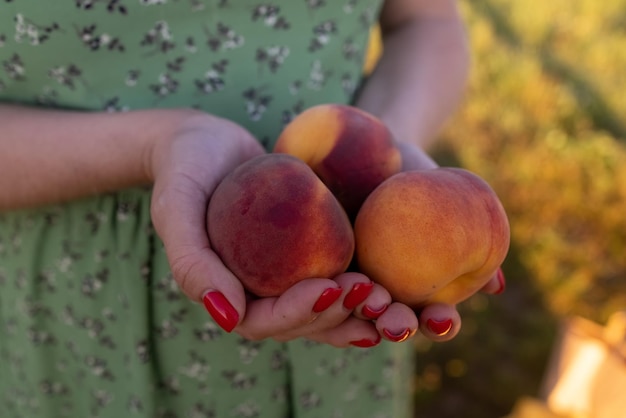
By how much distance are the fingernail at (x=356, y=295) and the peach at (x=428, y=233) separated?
7cm

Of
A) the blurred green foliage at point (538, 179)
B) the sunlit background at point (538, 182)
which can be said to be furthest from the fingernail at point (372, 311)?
the blurred green foliage at point (538, 179)

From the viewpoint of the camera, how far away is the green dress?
0.91 metres

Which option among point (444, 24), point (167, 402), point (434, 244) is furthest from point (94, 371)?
point (444, 24)

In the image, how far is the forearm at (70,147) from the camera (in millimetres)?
880

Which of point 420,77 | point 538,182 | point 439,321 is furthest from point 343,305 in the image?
point 538,182

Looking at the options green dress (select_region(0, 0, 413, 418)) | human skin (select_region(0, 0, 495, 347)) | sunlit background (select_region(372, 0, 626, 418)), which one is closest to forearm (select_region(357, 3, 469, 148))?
human skin (select_region(0, 0, 495, 347))

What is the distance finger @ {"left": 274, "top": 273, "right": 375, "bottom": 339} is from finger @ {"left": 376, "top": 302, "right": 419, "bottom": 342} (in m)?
0.03

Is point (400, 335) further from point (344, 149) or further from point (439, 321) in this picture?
point (344, 149)

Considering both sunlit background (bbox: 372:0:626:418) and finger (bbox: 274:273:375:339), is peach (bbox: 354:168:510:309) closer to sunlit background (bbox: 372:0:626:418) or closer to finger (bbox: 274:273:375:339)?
finger (bbox: 274:273:375:339)

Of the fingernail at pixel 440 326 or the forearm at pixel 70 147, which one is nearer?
the fingernail at pixel 440 326

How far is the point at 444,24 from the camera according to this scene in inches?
51.5

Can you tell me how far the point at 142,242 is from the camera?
96 centimetres

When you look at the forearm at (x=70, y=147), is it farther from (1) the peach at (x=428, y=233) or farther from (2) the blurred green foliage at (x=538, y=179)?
(2) the blurred green foliage at (x=538, y=179)

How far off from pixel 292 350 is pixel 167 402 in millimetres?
212
